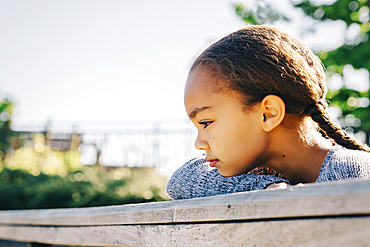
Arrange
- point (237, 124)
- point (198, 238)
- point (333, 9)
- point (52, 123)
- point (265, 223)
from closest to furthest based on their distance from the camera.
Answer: point (265, 223), point (198, 238), point (237, 124), point (333, 9), point (52, 123)

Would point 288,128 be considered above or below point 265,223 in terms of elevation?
above

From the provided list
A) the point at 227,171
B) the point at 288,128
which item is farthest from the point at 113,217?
the point at 288,128

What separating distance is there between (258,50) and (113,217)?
0.88 meters

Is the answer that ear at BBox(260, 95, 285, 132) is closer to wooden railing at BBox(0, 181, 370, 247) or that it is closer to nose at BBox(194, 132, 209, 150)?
nose at BBox(194, 132, 209, 150)

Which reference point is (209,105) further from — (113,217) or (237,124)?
(113,217)

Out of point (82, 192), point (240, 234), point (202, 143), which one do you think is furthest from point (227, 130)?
point (82, 192)

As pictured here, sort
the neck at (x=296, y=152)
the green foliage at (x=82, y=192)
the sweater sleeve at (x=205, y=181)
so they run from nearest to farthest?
the sweater sleeve at (x=205, y=181) → the neck at (x=296, y=152) → the green foliage at (x=82, y=192)

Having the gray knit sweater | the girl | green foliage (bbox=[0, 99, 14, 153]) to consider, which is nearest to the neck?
the girl

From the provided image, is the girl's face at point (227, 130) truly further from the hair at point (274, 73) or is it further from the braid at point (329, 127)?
the braid at point (329, 127)

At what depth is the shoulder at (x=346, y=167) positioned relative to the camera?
1.01 metres

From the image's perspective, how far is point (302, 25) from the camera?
9.56 meters

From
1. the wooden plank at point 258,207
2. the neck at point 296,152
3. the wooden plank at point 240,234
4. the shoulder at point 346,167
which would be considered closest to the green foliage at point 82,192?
the wooden plank at point 240,234

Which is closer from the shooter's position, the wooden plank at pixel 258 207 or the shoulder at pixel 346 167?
the wooden plank at pixel 258 207

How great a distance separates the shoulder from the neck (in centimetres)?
22
